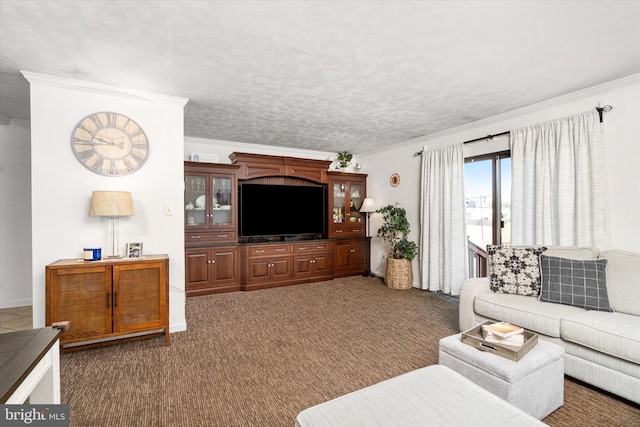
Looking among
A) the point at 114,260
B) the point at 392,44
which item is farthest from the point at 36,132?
the point at 392,44

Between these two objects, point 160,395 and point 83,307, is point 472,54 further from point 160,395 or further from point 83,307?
point 83,307

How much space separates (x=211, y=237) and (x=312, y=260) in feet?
5.94

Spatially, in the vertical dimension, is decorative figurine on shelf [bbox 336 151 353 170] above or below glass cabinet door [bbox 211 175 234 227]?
above

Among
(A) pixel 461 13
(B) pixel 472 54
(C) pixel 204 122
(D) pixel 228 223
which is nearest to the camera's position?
(A) pixel 461 13

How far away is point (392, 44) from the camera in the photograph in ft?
7.25

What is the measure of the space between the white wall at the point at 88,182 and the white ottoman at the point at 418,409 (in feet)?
8.33

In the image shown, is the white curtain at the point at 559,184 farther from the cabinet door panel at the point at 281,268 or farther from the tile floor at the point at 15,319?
the tile floor at the point at 15,319

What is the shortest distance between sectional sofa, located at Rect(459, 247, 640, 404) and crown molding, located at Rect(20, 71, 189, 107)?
3.70 meters

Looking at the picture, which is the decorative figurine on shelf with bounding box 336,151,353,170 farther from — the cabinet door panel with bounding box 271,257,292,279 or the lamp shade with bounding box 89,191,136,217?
the lamp shade with bounding box 89,191,136,217

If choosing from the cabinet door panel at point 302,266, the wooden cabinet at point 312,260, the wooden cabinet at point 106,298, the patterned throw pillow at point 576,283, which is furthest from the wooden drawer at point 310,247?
the patterned throw pillow at point 576,283

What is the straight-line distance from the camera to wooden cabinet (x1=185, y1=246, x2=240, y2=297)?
4.53 metres

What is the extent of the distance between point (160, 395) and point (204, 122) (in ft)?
10.9

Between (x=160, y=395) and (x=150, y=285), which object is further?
(x=150, y=285)

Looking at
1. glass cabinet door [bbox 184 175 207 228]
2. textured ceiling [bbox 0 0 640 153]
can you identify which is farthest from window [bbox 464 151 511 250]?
glass cabinet door [bbox 184 175 207 228]
